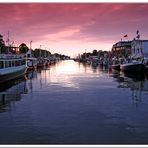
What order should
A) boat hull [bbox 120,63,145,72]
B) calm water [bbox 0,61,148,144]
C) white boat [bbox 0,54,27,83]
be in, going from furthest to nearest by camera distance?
boat hull [bbox 120,63,145,72] < white boat [bbox 0,54,27,83] < calm water [bbox 0,61,148,144]

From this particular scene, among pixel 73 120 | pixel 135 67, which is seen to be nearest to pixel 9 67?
pixel 135 67

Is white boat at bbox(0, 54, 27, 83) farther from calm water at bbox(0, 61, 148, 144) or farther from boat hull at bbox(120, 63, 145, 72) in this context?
boat hull at bbox(120, 63, 145, 72)

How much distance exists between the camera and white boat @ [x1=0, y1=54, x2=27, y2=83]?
162 ft

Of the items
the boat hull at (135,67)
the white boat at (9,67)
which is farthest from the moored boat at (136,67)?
the white boat at (9,67)

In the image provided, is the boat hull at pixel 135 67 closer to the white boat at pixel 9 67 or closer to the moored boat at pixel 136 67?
the moored boat at pixel 136 67

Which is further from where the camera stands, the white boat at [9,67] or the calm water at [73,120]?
the white boat at [9,67]

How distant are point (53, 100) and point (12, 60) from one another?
98.1 ft

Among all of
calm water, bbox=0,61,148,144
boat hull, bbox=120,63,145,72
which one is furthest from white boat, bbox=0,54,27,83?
boat hull, bbox=120,63,145,72

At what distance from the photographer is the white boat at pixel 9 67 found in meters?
49.5

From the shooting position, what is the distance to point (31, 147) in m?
11.8
